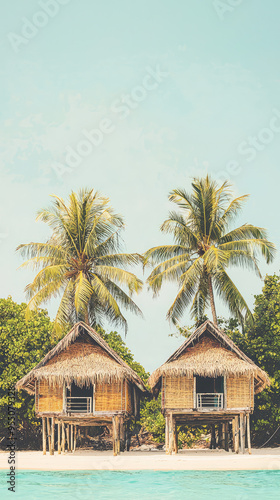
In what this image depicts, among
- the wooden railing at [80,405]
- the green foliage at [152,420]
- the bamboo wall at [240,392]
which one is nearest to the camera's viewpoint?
the bamboo wall at [240,392]

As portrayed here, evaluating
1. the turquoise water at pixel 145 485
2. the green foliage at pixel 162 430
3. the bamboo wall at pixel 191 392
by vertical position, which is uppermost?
the bamboo wall at pixel 191 392

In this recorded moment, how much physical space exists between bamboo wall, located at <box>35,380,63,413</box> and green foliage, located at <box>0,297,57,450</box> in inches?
131

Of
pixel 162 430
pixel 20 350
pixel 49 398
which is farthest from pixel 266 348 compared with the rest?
pixel 20 350

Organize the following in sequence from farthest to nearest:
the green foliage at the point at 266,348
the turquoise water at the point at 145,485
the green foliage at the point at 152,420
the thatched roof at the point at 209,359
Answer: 1. the green foliage at the point at 152,420
2. the green foliage at the point at 266,348
3. the thatched roof at the point at 209,359
4. the turquoise water at the point at 145,485

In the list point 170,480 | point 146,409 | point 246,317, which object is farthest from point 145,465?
point 146,409

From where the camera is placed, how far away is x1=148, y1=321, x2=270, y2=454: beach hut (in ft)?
74.1

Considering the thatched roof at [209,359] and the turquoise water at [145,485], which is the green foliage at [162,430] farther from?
the turquoise water at [145,485]

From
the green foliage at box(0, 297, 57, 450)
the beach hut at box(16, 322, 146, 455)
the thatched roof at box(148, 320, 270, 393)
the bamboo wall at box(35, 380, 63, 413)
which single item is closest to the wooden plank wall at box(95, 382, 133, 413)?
the beach hut at box(16, 322, 146, 455)

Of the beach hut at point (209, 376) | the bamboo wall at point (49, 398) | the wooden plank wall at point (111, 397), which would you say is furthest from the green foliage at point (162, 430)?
the bamboo wall at point (49, 398)

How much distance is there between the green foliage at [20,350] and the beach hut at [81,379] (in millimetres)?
3355

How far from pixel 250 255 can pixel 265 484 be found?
10.5 m

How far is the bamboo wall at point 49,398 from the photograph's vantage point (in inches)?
922

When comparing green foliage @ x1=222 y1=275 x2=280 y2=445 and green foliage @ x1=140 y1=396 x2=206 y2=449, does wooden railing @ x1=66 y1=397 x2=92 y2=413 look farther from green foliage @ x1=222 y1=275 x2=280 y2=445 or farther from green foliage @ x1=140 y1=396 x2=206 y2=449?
green foliage @ x1=222 y1=275 x2=280 y2=445

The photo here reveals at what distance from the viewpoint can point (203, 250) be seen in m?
26.3
